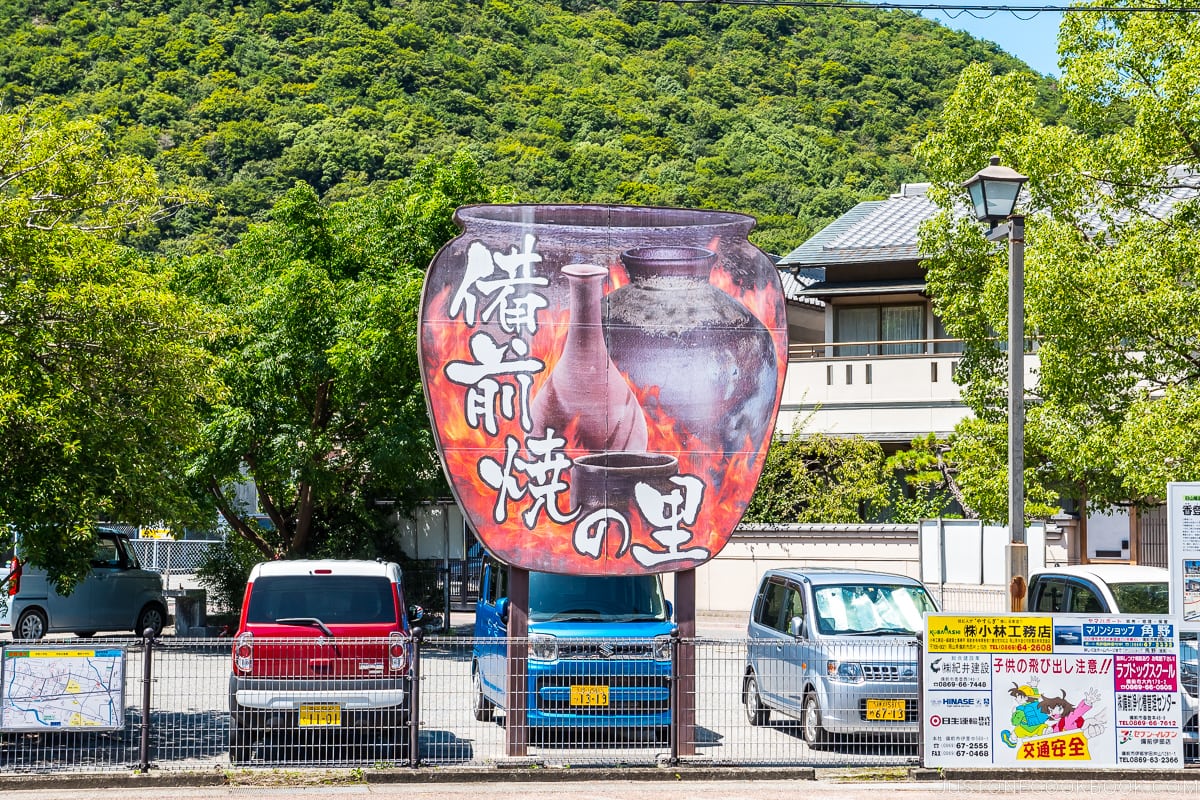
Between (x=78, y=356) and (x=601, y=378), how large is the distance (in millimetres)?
5270

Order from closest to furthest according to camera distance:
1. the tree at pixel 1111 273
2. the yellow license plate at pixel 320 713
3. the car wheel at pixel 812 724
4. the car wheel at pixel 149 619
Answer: the yellow license plate at pixel 320 713
the car wheel at pixel 812 724
the tree at pixel 1111 273
the car wheel at pixel 149 619

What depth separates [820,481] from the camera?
1193 inches

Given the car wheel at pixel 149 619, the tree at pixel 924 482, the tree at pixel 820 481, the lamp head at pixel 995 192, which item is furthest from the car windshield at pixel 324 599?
the tree at pixel 924 482

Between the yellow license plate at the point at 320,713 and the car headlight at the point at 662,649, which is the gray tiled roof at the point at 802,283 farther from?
the yellow license plate at the point at 320,713

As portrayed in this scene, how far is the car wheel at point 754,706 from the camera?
15.0 meters

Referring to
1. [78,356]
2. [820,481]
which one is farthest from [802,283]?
[78,356]

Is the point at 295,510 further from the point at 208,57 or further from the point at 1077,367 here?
the point at 208,57

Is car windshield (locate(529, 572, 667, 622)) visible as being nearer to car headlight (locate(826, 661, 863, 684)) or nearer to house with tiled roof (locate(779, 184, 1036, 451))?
car headlight (locate(826, 661, 863, 684))

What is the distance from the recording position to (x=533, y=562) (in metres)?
13.6

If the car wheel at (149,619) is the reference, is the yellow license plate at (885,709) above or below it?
Result: above

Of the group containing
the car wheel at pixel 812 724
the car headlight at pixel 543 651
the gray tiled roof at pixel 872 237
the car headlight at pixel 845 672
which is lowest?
the car wheel at pixel 812 724

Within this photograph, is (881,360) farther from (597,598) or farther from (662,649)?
(662,649)

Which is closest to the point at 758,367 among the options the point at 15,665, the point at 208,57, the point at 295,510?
the point at 15,665

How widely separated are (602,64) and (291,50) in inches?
829
